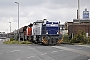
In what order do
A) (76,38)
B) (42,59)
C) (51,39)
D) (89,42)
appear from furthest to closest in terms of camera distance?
1. (76,38)
2. (89,42)
3. (51,39)
4. (42,59)

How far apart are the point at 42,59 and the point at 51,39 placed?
21718 mm

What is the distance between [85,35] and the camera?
5056 centimetres

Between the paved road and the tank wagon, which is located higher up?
the tank wagon

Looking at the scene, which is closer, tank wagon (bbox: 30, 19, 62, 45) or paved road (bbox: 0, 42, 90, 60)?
paved road (bbox: 0, 42, 90, 60)

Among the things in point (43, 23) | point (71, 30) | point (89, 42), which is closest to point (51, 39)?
point (43, 23)

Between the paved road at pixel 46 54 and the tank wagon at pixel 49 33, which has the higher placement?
the tank wagon at pixel 49 33

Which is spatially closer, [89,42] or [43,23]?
[43,23]

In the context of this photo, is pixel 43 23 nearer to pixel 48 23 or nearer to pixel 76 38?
pixel 48 23

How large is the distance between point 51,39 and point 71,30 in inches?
1515

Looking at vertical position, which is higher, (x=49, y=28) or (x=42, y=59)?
(x=49, y=28)

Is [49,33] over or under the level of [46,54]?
over

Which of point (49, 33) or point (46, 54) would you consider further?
point (49, 33)

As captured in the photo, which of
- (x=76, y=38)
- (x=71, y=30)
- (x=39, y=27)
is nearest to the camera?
(x=39, y=27)

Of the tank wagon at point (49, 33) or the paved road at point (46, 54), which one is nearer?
the paved road at point (46, 54)
